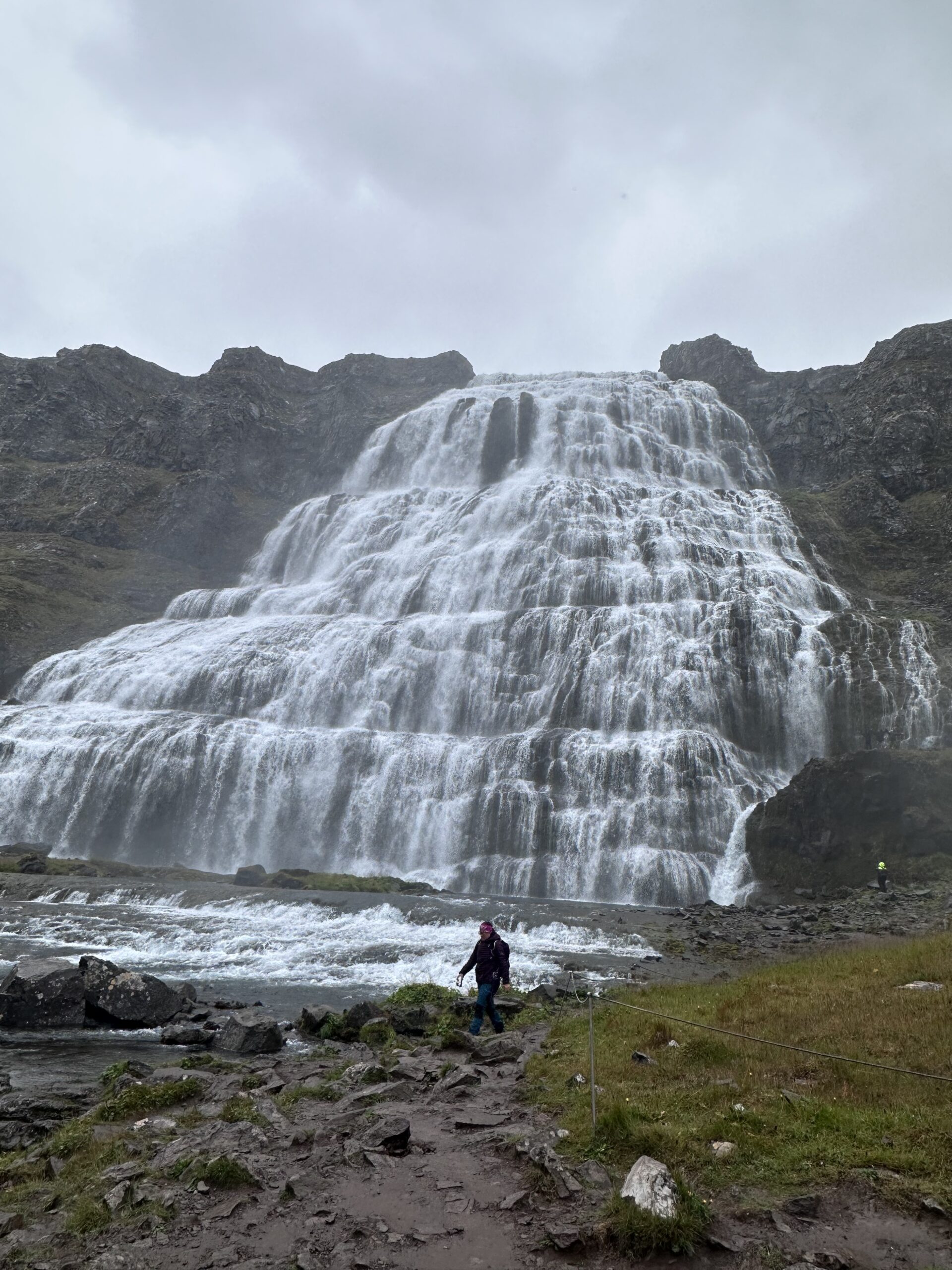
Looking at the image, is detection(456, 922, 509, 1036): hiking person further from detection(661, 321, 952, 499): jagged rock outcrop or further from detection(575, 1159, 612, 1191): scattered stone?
detection(661, 321, 952, 499): jagged rock outcrop

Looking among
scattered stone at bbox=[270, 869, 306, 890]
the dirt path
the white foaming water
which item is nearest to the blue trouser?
the dirt path

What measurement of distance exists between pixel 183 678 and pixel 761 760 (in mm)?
42130

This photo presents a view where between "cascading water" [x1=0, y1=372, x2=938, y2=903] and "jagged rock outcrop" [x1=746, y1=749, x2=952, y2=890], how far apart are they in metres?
2.51

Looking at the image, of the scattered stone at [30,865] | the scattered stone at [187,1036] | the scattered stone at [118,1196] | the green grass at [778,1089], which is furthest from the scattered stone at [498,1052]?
the scattered stone at [30,865]

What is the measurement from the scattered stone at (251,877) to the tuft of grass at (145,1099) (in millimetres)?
29656

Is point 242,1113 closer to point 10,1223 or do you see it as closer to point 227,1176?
point 227,1176

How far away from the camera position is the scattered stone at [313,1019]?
15.6 metres

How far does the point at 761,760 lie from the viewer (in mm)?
49000

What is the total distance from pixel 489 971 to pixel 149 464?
11289 cm

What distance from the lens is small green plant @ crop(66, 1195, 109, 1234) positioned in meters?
6.91

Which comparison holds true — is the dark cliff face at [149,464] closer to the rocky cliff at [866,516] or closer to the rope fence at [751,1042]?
the rocky cliff at [866,516]

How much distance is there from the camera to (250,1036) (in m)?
14.5

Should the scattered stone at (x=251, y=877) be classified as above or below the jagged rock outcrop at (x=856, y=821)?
below

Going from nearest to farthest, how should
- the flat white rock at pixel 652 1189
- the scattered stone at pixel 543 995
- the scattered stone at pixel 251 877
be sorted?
1. the flat white rock at pixel 652 1189
2. the scattered stone at pixel 543 995
3. the scattered stone at pixel 251 877
